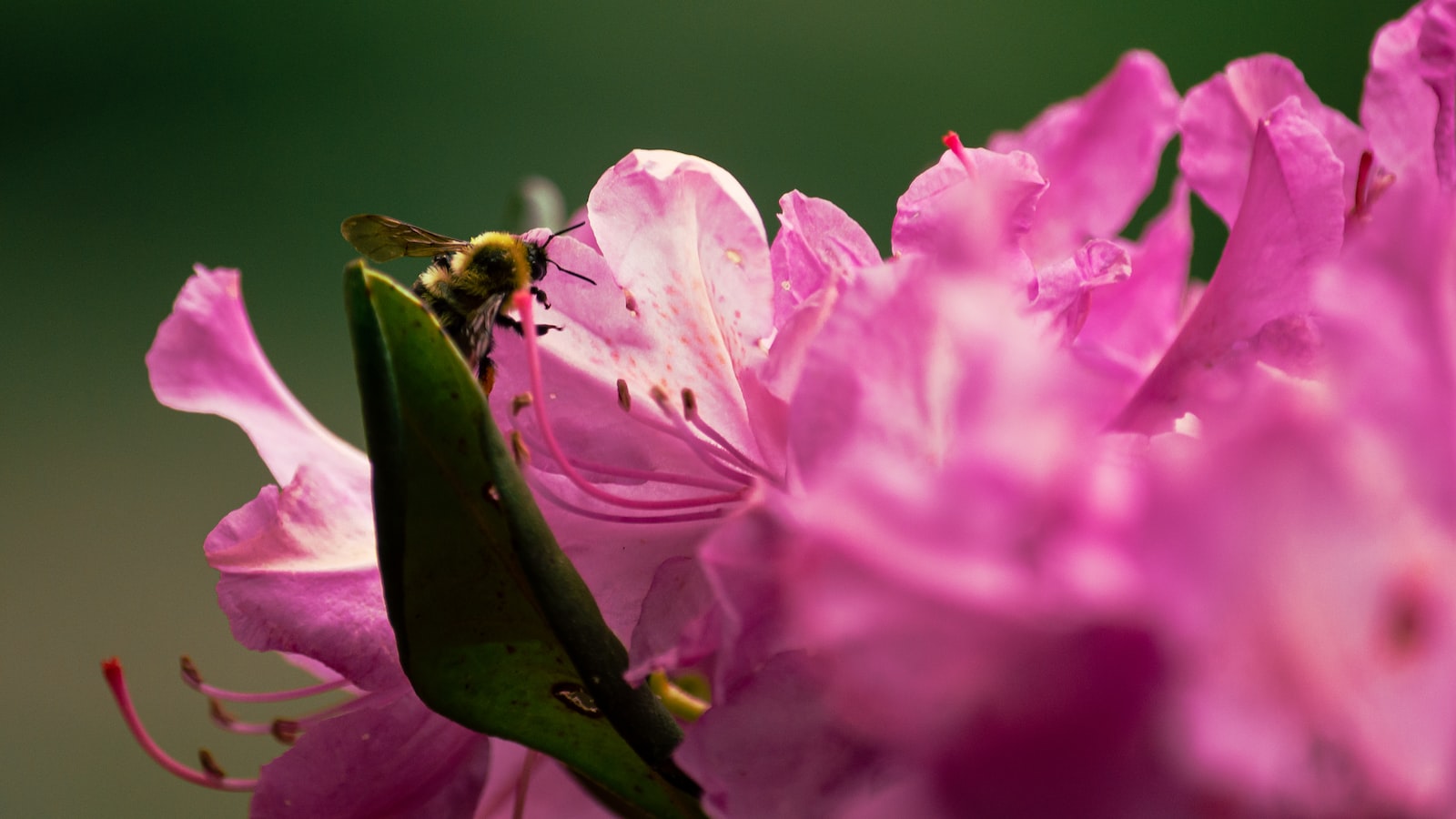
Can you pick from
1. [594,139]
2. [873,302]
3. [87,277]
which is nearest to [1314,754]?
[873,302]

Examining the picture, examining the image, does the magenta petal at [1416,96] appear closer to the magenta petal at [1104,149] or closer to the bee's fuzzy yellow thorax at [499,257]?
the magenta petal at [1104,149]

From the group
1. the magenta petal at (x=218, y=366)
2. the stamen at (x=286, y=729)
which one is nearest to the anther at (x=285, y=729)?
the stamen at (x=286, y=729)

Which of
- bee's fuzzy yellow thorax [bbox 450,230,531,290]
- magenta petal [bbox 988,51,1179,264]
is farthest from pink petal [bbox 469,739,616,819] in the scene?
magenta petal [bbox 988,51,1179,264]

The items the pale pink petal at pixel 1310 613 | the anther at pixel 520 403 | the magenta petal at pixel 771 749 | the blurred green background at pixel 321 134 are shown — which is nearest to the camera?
the pale pink petal at pixel 1310 613

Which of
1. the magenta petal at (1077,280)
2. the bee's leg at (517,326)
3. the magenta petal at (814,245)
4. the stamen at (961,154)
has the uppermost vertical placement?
the stamen at (961,154)

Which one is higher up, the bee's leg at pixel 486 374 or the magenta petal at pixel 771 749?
the bee's leg at pixel 486 374

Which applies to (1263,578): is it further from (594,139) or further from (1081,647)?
(594,139)

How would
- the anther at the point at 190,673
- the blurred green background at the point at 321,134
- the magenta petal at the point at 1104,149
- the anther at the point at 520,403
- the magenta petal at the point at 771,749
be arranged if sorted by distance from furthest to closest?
the blurred green background at the point at 321,134 → the magenta petal at the point at 1104,149 → the anther at the point at 190,673 → the anther at the point at 520,403 → the magenta petal at the point at 771,749

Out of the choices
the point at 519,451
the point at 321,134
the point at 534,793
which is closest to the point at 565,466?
the point at 519,451
